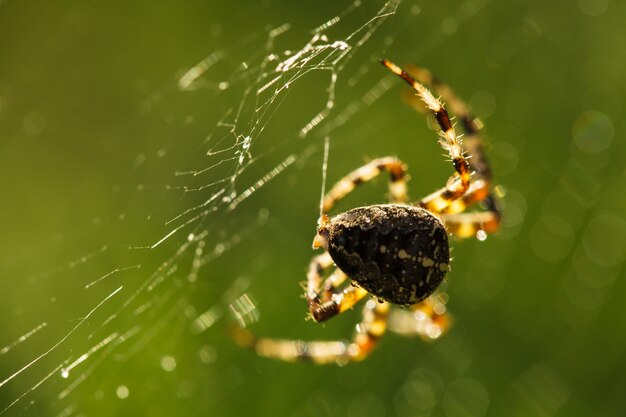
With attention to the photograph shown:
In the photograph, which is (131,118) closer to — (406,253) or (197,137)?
(197,137)

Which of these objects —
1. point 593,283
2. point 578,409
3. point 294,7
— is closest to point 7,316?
point 294,7

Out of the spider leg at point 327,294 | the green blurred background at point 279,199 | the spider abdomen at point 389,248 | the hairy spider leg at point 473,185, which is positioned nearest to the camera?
the spider abdomen at point 389,248

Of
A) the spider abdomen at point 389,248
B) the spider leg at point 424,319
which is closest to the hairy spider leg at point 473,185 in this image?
the spider leg at point 424,319

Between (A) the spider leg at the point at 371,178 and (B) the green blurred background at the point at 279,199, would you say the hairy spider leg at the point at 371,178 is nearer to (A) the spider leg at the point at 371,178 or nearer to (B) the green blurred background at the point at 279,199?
(A) the spider leg at the point at 371,178

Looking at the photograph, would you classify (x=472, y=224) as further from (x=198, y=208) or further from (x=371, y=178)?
(x=198, y=208)

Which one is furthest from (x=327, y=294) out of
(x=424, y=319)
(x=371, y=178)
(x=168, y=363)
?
(x=168, y=363)

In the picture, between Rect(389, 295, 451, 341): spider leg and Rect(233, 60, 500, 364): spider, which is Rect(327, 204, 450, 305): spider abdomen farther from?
Rect(389, 295, 451, 341): spider leg
